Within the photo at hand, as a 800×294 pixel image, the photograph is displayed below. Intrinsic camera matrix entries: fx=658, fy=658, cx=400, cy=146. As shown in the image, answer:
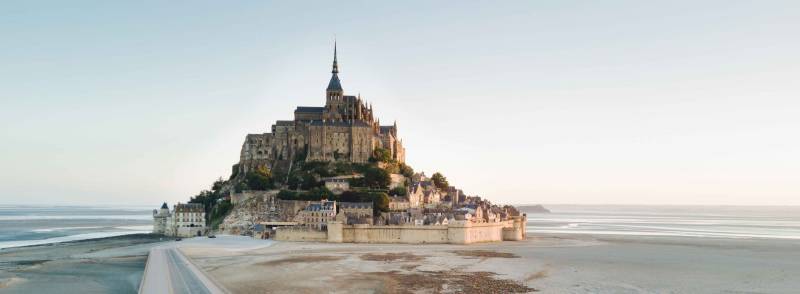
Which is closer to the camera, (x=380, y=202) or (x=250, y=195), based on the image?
(x=380, y=202)

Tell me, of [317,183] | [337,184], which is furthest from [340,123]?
[337,184]

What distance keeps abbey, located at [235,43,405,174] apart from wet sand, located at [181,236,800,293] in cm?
2766

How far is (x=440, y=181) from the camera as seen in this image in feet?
334

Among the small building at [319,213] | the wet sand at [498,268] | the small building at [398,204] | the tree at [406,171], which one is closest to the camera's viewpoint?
the wet sand at [498,268]

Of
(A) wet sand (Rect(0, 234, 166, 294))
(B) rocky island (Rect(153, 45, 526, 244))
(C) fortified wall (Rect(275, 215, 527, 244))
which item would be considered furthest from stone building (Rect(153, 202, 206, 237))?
(C) fortified wall (Rect(275, 215, 527, 244))

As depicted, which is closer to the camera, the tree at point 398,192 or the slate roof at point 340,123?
the tree at point 398,192

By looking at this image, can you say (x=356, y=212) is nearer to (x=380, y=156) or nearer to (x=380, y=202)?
(x=380, y=202)

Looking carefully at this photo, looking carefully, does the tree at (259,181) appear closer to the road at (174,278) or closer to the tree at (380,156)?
the tree at (380,156)

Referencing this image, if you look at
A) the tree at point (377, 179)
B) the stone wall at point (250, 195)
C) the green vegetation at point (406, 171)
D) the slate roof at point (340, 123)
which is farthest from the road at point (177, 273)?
the green vegetation at point (406, 171)

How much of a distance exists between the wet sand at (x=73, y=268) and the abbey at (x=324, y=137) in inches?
1039

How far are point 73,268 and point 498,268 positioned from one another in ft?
109

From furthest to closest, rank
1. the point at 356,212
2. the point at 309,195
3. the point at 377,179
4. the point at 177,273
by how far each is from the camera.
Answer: the point at 377,179 < the point at 309,195 < the point at 356,212 < the point at 177,273

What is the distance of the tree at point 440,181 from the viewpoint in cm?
10112

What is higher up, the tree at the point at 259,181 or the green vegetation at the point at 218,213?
the tree at the point at 259,181
